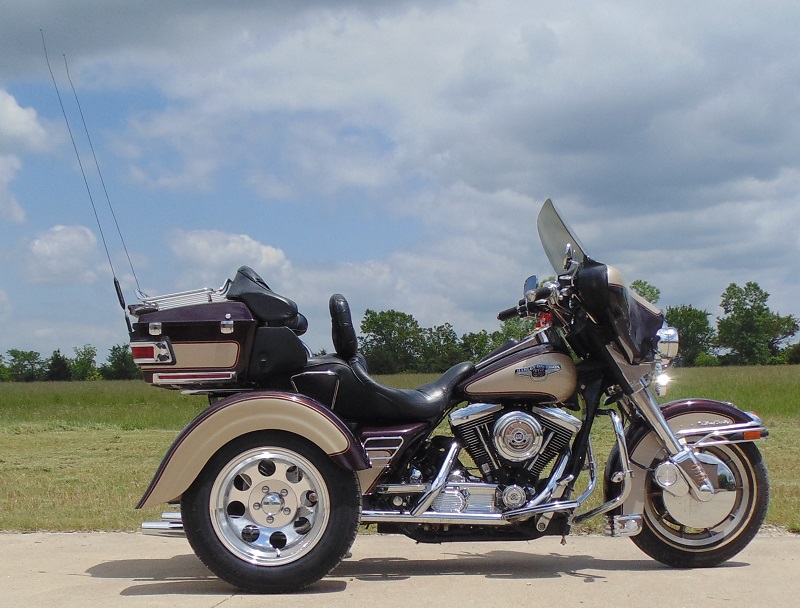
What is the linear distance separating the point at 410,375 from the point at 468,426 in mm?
13566

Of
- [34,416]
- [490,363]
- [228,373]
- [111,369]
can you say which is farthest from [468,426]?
[111,369]

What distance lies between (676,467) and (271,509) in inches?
87.0

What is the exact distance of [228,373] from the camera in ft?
15.9

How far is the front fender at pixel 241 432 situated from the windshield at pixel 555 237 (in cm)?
164

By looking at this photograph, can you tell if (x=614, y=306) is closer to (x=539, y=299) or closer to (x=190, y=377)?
(x=539, y=299)

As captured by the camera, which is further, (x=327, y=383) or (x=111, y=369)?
(x=111, y=369)

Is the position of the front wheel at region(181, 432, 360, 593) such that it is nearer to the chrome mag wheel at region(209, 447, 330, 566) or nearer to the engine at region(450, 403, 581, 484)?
the chrome mag wheel at region(209, 447, 330, 566)

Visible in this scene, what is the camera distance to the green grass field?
703 centimetres

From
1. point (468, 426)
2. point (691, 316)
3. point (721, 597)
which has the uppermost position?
point (691, 316)

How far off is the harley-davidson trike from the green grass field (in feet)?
2.15

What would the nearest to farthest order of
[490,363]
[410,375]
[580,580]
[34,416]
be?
1. [580,580]
2. [490,363]
3. [410,375]
4. [34,416]

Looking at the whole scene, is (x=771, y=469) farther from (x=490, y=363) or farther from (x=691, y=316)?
(x=691, y=316)

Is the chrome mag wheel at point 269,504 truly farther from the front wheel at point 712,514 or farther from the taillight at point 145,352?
the front wheel at point 712,514

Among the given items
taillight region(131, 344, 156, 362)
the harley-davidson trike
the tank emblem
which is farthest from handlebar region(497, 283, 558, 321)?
taillight region(131, 344, 156, 362)
